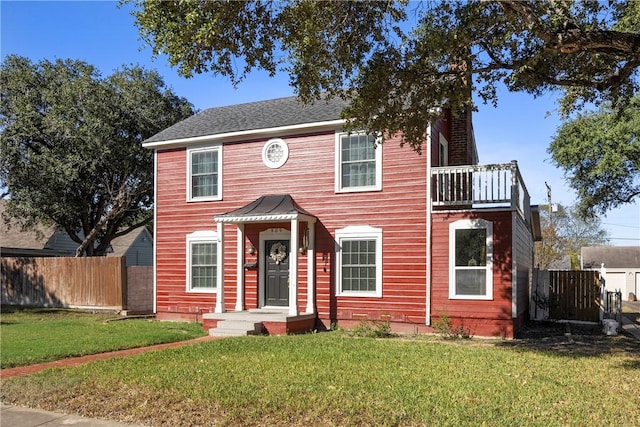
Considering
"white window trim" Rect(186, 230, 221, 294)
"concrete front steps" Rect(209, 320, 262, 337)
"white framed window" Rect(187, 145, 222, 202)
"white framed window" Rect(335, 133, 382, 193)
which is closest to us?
"concrete front steps" Rect(209, 320, 262, 337)

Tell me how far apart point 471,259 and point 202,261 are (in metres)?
7.66

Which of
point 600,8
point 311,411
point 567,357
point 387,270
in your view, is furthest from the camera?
point 387,270

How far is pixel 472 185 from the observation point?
12578 mm

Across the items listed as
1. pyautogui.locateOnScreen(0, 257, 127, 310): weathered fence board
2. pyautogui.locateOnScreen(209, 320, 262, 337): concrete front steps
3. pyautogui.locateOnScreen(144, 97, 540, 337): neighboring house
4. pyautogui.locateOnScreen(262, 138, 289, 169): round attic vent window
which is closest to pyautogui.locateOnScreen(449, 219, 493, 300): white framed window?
pyautogui.locateOnScreen(144, 97, 540, 337): neighboring house

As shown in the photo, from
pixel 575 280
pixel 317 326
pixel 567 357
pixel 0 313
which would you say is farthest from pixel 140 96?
pixel 567 357

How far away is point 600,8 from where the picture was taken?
855 cm

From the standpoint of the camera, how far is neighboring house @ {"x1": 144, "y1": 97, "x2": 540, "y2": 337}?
12297 mm

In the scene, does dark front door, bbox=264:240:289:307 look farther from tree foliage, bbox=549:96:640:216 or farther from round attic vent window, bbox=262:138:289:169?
tree foliage, bbox=549:96:640:216

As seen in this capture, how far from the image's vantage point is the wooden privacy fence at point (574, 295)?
Result: 16.1 m

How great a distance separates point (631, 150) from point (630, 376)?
18.4 meters

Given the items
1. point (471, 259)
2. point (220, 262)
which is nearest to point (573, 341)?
point (471, 259)

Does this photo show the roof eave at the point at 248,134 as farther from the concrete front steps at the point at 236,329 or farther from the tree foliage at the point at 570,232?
the tree foliage at the point at 570,232

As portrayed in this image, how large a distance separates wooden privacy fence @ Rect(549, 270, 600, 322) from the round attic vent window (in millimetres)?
9066

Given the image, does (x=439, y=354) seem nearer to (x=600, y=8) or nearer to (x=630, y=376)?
(x=630, y=376)
